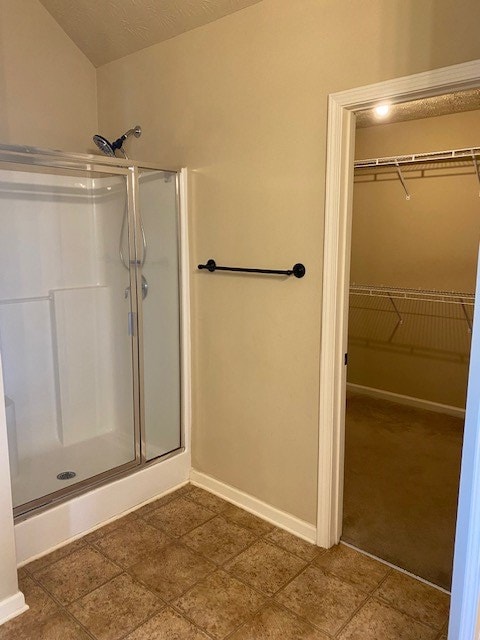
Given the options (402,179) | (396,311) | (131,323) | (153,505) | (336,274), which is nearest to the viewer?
(336,274)

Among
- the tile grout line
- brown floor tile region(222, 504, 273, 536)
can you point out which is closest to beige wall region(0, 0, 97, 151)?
the tile grout line

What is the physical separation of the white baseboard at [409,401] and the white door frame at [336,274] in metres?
2.02

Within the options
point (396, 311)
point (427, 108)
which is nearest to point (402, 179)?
point (427, 108)

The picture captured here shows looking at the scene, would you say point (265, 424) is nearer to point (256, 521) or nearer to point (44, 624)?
point (256, 521)

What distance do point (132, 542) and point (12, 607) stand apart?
593mm

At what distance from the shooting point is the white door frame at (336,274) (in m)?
1.91

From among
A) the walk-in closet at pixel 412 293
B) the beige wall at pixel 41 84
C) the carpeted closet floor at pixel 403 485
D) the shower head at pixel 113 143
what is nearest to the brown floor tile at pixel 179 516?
the carpeted closet floor at pixel 403 485

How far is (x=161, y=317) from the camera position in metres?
2.87

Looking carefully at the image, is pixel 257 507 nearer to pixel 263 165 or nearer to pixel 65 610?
pixel 65 610

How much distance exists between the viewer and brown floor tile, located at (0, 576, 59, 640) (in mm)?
1807

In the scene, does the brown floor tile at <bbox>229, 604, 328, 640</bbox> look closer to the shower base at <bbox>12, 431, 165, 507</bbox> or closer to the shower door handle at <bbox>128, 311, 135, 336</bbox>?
the shower base at <bbox>12, 431, 165, 507</bbox>

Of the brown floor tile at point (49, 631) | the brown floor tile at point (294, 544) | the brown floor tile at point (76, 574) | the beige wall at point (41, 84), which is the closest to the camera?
the brown floor tile at point (49, 631)

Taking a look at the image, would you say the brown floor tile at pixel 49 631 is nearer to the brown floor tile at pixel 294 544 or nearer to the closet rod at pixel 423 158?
the brown floor tile at pixel 294 544

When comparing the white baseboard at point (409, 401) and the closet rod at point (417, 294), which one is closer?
the closet rod at point (417, 294)
